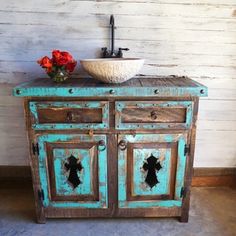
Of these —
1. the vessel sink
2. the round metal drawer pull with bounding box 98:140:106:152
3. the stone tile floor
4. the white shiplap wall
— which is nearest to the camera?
the vessel sink

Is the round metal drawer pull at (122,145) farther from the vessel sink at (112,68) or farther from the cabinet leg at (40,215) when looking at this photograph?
the cabinet leg at (40,215)

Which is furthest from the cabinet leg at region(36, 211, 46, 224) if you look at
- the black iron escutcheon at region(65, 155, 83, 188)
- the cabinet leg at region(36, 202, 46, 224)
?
the black iron escutcheon at region(65, 155, 83, 188)

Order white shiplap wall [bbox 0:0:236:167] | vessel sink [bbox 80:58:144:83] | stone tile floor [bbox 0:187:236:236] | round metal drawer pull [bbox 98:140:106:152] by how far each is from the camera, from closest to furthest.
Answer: vessel sink [bbox 80:58:144:83]
round metal drawer pull [bbox 98:140:106:152]
stone tile floor [bbox 0:187:236:236]
white shiplap wall [bbox 0:0:236:167]

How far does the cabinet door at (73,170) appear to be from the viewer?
134cm

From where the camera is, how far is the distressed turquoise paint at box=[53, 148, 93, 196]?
136 centimetres

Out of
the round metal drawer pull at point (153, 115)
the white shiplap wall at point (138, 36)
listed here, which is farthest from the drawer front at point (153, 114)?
the white shiplap wall at point (138, 36)

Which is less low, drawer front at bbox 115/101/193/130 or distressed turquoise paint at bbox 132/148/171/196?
drawer front at bbox 115/101/193/130

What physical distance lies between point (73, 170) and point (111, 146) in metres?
0.27

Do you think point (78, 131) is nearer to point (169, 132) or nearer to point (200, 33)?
point (169, 132)

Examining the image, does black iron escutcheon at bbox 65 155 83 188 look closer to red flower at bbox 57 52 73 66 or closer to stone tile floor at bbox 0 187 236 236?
stone tile floor at bbox 0 187 236 236

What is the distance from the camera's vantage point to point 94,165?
1.39 metres

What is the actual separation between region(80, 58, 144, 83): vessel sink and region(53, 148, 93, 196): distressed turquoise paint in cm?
43

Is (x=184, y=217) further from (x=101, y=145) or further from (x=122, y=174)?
(x=101, y=145)

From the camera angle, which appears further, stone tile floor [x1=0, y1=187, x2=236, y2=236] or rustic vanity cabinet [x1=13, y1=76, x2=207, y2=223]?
stone tile floor [x1=0, y1=187, x2=236, y2=236]
